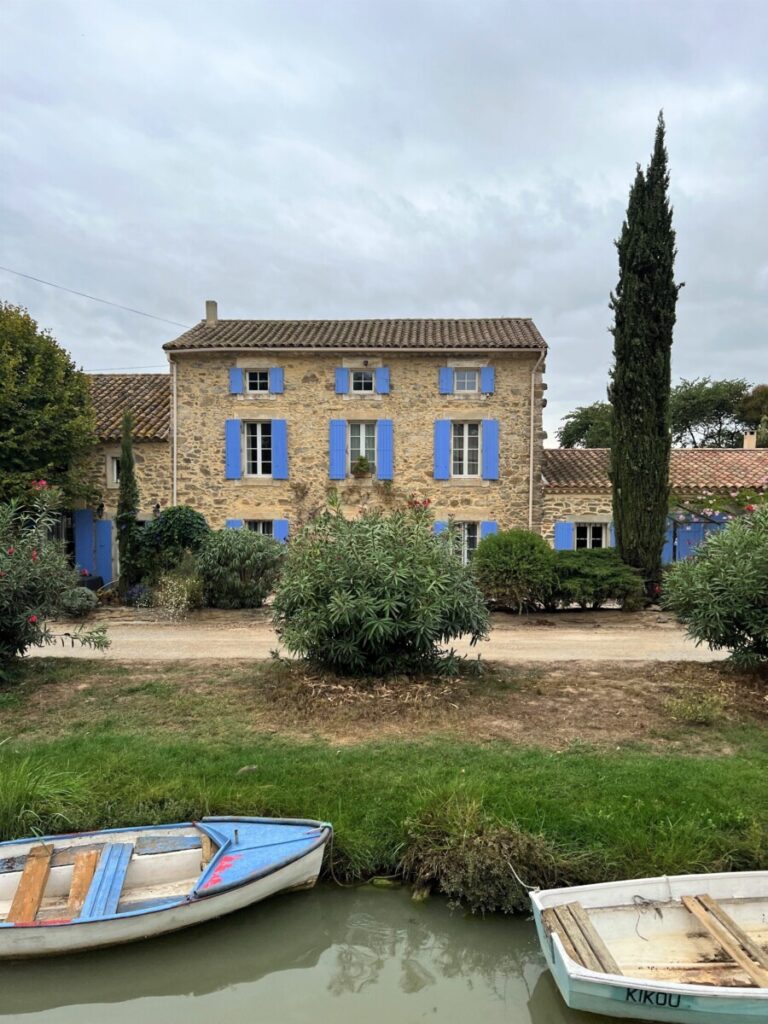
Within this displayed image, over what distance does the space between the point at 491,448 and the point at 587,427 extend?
77.1 feet

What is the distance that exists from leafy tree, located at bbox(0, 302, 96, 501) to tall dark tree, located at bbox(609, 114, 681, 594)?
13088 mm

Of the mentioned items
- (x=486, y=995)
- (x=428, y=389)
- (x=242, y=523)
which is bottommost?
(x=486, y=995)

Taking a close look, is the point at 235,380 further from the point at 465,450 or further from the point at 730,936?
the point at 730,936

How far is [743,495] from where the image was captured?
1447cm

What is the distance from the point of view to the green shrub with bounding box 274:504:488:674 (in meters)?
6.56

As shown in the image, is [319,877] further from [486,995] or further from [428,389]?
[428,389]

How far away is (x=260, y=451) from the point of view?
61.3 ft

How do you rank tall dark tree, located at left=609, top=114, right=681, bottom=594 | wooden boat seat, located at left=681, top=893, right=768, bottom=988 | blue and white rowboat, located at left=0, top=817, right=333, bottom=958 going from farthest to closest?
1. tall dark tree, located at left=609, top=114, right=681, bottom=594
2. blue and white rowboat, located at left=0, top=817, right=333, bottom=958
3. wooden boat seat, located at left=681, top=893, right=768, bottom=988

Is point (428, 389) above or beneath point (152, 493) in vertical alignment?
above

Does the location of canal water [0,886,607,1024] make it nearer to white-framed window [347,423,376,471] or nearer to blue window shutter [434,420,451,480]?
blue window shutter [434,420,451,480]

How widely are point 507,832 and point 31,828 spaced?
308cm

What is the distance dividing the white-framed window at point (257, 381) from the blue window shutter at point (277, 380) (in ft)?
0.73

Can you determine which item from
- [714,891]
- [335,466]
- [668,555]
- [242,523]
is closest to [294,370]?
[335,466]

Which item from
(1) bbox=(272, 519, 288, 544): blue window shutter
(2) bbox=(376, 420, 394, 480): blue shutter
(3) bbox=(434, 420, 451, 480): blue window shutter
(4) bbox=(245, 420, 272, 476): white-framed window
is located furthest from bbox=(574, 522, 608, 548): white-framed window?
(4) bbox=(245, 420, 272, 476): white-framed window
